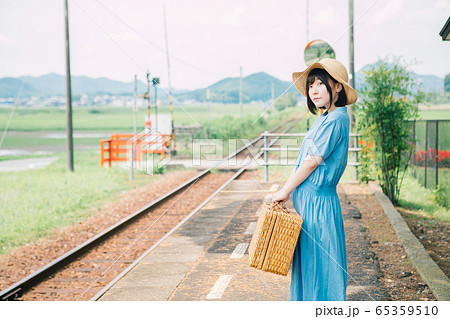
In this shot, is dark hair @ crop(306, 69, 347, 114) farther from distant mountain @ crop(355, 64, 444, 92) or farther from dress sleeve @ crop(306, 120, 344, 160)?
distant mountain @ crop(355, 64, 444, 92)

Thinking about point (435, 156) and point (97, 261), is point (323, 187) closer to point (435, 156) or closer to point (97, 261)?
point (97, 261)

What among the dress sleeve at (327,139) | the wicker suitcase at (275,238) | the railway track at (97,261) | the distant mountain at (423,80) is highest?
the distant mountain at (423,80)

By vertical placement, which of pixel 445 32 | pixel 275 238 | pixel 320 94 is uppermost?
pixel 445 32

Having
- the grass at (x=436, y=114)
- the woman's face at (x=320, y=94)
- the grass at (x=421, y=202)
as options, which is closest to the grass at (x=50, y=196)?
the woman's face at (x=320, y=94)

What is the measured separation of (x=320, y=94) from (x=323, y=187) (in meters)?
0.56

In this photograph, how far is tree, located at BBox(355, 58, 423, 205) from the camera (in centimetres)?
817

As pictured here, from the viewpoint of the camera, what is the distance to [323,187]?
9.44 feet

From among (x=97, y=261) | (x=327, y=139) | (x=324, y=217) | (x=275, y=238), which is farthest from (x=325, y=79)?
(x=97, y=261)

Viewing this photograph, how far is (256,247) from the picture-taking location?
288 centimetres

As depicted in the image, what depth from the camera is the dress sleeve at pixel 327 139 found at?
9.03 ft

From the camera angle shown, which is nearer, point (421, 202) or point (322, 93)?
point (322, 93)

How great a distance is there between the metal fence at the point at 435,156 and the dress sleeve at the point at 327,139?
6.16 metres

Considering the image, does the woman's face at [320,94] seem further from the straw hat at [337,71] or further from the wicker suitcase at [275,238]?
the wicker suitcase at [275,238]

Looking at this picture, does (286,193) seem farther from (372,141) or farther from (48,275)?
(372,141)
